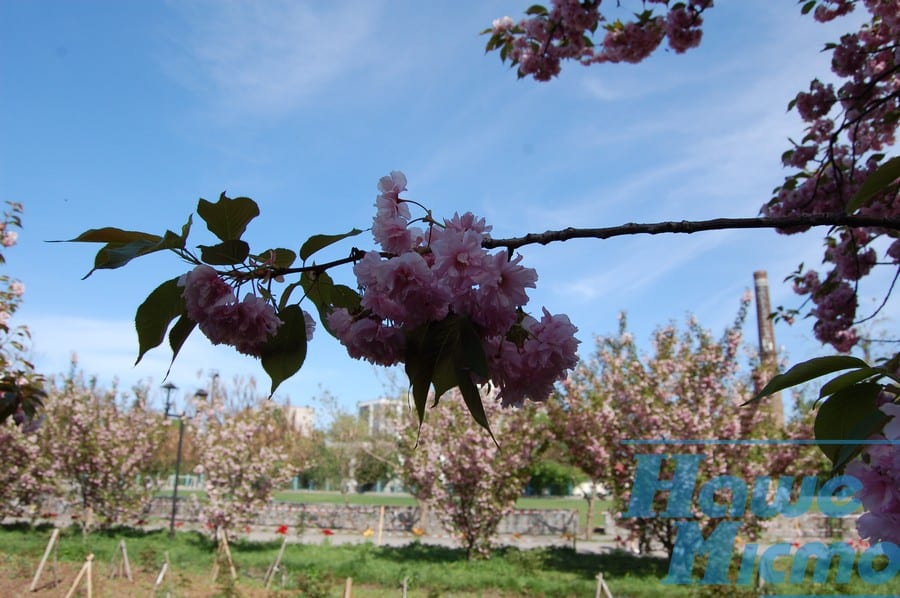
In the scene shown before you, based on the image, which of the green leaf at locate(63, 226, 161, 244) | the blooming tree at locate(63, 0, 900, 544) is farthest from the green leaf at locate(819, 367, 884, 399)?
the green leaf at locate(63, 226, 161, 244)

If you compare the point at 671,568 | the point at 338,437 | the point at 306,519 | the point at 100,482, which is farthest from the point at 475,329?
the point at 338,437

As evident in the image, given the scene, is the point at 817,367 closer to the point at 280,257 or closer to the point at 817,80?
the point at 280,257

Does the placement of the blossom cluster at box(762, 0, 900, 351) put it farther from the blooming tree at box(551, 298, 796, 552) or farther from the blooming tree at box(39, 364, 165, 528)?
the blooming tree at box(39, 364, 165, 528)

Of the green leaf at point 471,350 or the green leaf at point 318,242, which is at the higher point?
the green leaf at point 318,242

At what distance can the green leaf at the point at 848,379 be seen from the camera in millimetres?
664

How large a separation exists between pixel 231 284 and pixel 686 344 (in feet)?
32.9

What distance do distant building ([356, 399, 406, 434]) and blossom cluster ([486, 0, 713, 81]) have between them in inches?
359

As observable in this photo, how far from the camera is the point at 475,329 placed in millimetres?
625

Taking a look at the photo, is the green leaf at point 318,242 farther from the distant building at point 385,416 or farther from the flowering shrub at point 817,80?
the distant building at point 385,416

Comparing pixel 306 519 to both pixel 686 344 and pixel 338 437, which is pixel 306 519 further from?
pixel 686 344

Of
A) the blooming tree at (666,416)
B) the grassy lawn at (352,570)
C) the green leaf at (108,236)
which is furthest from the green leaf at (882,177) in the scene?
the blooming tree at (666,416)

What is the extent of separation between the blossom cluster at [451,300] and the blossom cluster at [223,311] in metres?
0.08

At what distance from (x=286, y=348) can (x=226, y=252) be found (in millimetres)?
133

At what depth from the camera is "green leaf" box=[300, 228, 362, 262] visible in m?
0.72
